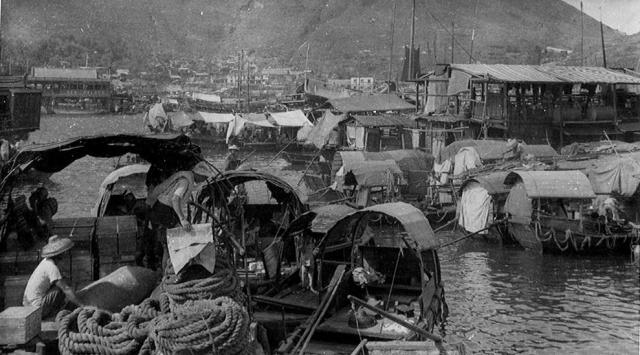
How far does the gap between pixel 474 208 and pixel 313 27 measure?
82689 mm

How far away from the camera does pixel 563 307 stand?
14766 mm

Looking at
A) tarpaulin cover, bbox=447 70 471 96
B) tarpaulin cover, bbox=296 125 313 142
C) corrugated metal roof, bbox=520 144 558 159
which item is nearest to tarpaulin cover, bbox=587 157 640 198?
corrugated metal roof, bbox=520 144 558 159

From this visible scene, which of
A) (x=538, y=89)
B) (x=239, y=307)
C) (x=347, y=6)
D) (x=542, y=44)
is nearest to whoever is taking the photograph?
(x=239, y=307)

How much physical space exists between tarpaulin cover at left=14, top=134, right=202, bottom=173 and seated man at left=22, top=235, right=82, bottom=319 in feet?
6.22

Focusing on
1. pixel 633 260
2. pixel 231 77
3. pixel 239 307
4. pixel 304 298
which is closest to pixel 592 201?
pixel 633 260

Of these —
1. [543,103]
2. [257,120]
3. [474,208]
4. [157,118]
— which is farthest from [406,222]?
[157,118]

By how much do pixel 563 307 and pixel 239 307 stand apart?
10.8 meters

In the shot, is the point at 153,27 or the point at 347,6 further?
the point at 347,6

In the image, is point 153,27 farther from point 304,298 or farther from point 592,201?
point 304,298

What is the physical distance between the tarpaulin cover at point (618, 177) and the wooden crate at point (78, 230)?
17.1 m

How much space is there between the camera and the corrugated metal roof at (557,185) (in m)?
18.5

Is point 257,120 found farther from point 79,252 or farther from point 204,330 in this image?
point 204,330

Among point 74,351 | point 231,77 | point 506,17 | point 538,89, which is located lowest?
point 74,351

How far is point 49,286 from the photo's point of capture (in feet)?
25.0
